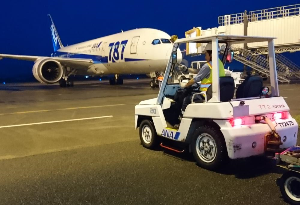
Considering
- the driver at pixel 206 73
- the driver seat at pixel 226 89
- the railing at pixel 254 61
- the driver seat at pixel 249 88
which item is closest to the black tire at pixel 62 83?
the railing at pixel 254 61

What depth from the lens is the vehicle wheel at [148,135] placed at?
6.12 metres

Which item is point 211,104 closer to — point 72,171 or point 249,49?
point 72,171

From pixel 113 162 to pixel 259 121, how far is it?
242cm

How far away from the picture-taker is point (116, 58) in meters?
23.1

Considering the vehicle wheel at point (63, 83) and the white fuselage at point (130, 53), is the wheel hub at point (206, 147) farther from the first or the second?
the vehicle wheel at point (63, 83)

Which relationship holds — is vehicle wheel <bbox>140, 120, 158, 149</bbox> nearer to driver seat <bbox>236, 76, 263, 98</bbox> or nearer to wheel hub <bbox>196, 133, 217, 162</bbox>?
wheel hub <bbox>196, 133, 217, 162</bbox>

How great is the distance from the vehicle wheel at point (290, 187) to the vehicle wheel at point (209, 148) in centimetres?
102

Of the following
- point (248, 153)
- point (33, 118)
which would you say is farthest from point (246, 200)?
point (33, 118)

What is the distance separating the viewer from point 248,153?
4.56 meters

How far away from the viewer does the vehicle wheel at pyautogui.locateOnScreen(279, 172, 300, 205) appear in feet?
11.9

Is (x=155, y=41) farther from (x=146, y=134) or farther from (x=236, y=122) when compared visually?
(x=236, y=122)

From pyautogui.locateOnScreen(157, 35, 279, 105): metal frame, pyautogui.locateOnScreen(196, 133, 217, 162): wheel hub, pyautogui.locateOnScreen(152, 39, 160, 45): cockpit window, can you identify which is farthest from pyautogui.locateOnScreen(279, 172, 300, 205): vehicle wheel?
pyautogui.locateOnScreen(152, 39, 160, 45): cockpit window

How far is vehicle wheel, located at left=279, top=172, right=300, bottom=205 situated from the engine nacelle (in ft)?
72.0

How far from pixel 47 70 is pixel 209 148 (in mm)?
21736
